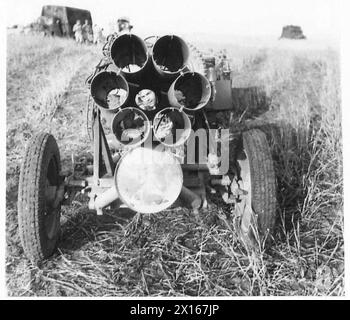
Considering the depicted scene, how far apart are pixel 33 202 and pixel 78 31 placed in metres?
4.23

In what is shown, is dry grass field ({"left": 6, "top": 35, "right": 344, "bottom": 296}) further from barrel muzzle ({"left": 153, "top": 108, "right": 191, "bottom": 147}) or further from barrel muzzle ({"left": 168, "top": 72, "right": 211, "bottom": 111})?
barrel muzzle ({"left": 168, "top": 72, "right": 211, "bottom": 111})

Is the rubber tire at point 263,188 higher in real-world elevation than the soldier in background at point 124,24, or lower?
lower

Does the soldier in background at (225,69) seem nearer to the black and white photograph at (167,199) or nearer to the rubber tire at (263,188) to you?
the black and white photograph at (167,199)

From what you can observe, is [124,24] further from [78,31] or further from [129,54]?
[78,31]

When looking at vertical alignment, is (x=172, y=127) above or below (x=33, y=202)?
above

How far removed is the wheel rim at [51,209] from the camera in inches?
117

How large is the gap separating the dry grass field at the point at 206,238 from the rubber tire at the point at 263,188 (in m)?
0.24

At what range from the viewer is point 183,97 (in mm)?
2646

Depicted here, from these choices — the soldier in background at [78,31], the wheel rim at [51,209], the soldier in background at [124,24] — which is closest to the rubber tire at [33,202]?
the wheel rim at [51,209]

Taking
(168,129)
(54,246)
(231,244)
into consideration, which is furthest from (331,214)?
(54,246)

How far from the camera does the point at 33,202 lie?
8.66ft

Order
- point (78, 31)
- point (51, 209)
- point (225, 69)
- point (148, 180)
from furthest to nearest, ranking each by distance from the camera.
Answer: point (78, 31) < point (225, 69) < point (51, 209) < point (148, 180)

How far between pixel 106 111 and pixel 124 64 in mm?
384

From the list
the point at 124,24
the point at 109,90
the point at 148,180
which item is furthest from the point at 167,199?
the point at 124,24
